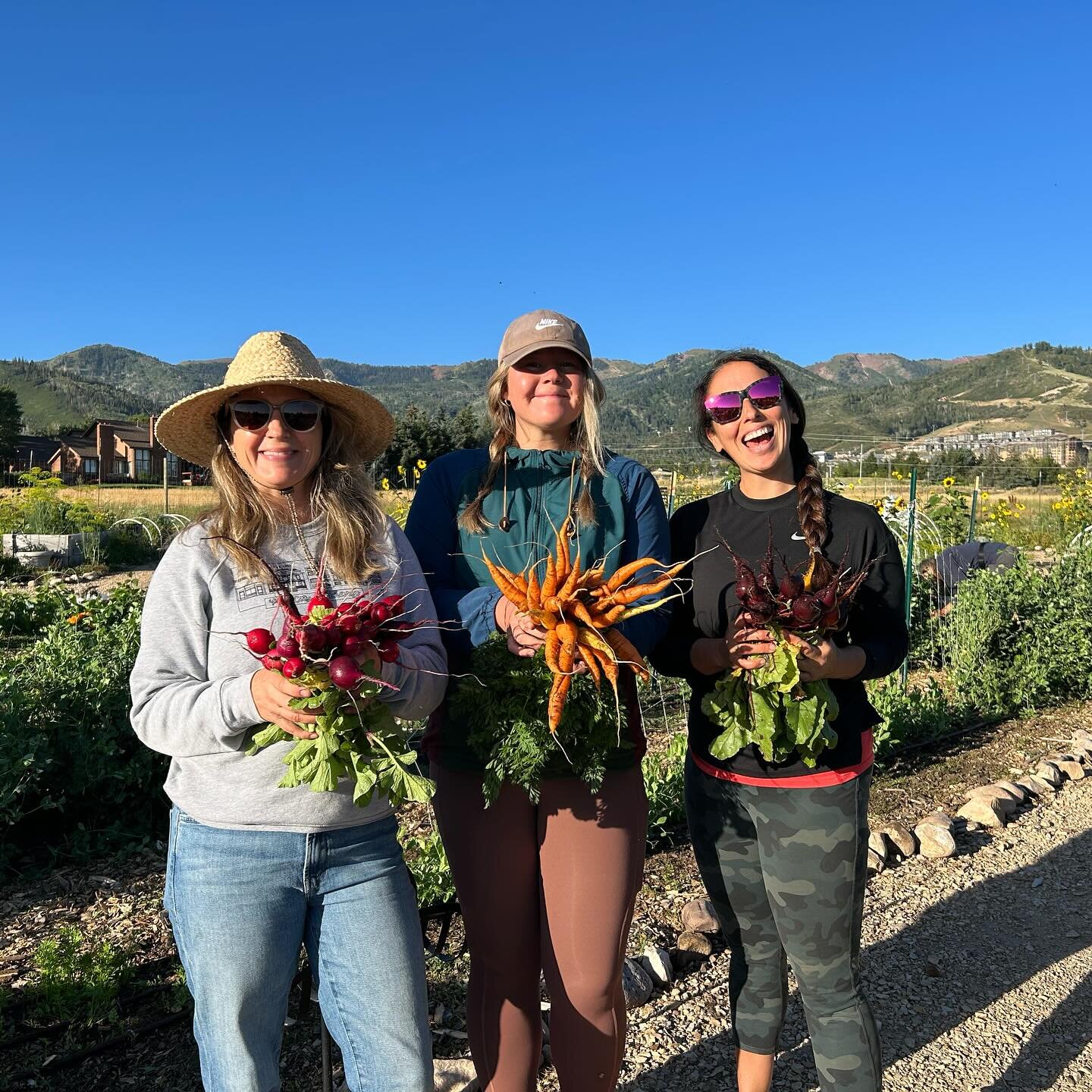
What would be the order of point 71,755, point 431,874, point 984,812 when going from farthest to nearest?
point 984,812 < point 71,755 < point 431,874

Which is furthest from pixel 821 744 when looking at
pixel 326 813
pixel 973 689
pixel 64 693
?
pixel 973 689

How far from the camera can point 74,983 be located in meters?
2.91

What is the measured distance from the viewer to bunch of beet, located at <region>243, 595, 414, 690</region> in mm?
1613

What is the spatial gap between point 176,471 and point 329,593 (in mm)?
65829

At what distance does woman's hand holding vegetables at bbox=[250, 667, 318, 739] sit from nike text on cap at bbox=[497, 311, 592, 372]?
3.27 feet

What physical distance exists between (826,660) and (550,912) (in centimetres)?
91

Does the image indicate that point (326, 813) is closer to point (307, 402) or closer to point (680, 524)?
point (307, 402)

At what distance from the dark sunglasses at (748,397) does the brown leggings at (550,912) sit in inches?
39.1

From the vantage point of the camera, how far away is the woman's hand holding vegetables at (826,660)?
2061mm

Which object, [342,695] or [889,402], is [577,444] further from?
[889,402]

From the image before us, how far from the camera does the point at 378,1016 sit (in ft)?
5.96

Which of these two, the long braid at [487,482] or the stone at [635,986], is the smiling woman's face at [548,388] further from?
the stone at [635,986]

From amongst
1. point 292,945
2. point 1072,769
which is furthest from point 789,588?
point 1072,769

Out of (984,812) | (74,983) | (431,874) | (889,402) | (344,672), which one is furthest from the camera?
(889,402)
